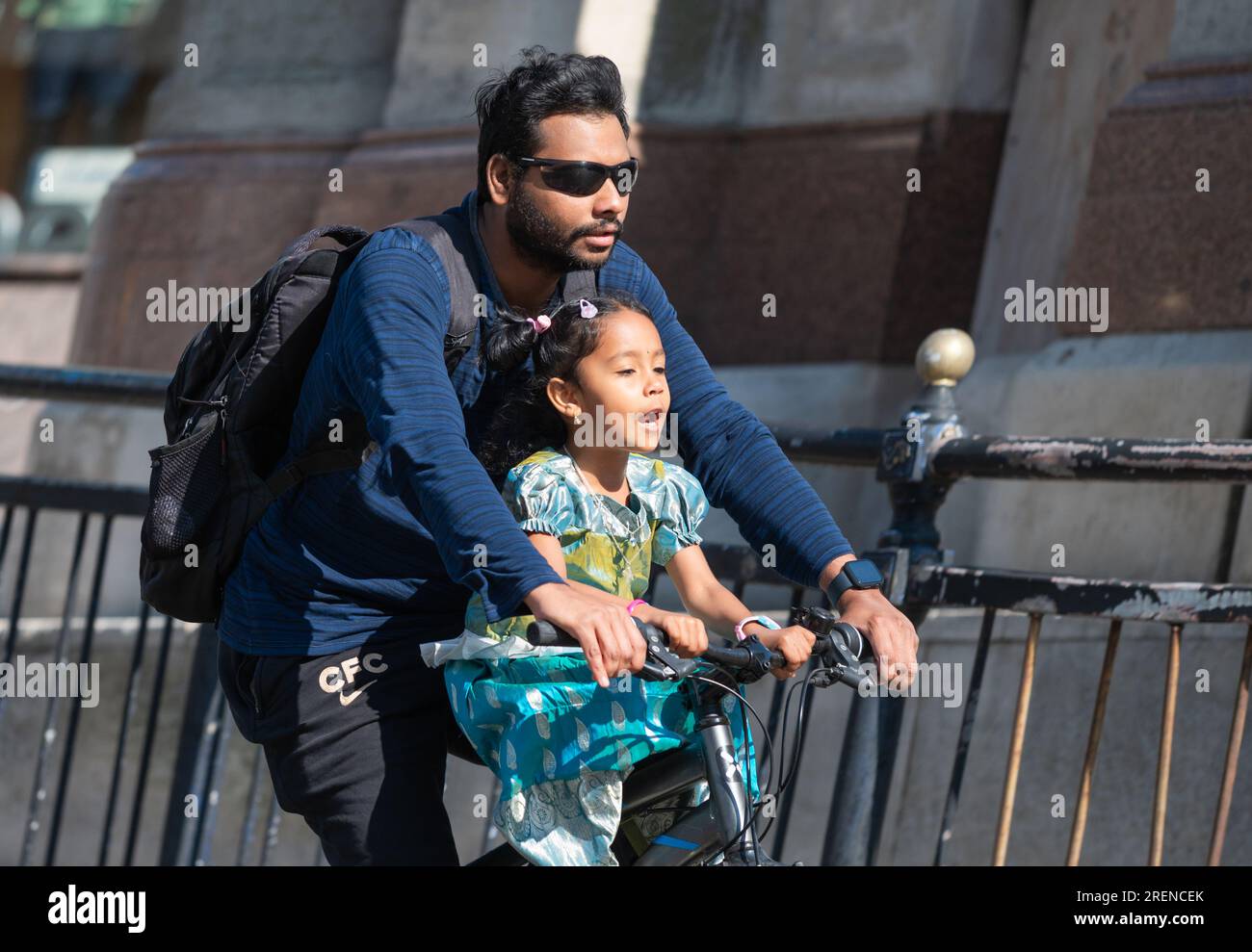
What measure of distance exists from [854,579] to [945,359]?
5.09ft

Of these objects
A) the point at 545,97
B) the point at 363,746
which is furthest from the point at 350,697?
the point at 545,97

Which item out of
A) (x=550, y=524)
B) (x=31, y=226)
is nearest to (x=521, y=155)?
(x=550, y=524)

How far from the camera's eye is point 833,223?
772cm

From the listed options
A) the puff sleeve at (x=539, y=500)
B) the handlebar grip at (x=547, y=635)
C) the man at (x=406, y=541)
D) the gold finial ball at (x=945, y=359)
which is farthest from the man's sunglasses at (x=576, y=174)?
the gold finial ball at (x=945, y=359)

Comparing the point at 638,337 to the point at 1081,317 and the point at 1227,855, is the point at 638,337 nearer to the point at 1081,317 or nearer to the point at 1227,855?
the point at 1227,855

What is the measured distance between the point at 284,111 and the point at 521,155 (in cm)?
635

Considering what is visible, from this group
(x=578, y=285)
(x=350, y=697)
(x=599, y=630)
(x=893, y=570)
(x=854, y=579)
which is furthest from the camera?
(x=893, y=570)

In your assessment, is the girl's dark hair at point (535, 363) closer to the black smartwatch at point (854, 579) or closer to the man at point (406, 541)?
the man at point (406, 541)

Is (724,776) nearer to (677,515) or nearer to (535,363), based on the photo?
(677,515)

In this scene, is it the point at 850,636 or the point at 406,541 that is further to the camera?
the point at 406,541

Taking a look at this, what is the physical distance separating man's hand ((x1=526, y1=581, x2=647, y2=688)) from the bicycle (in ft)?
0.08

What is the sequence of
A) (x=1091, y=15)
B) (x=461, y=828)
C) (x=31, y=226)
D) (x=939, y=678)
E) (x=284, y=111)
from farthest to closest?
(x=31, y=226), (x=284, y=111), (x=1091, y=15), (x=461, y=828), (x=939, y=678)

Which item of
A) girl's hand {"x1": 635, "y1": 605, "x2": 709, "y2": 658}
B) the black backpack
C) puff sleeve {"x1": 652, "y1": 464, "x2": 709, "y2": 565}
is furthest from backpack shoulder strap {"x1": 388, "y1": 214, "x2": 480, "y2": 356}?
girl's hand {"x1": 635, "y1": 605, "x2": 709, "y2": 658}

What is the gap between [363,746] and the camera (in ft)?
10.3
